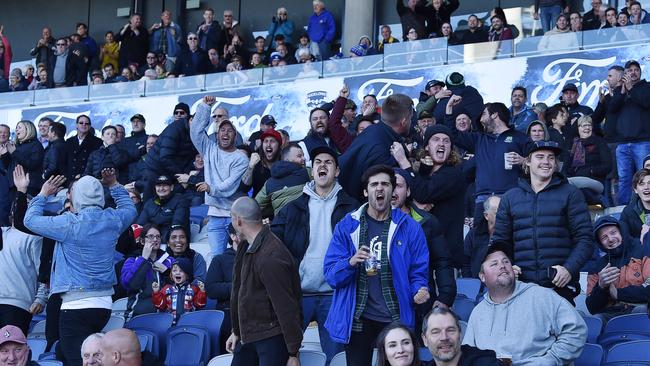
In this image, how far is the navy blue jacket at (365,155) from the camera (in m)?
8.62

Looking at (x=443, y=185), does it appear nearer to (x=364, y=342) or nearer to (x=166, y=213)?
(x=364, y=342)

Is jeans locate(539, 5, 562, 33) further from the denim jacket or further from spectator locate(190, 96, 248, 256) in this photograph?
the denim jacket

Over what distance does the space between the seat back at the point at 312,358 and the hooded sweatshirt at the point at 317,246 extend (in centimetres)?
47

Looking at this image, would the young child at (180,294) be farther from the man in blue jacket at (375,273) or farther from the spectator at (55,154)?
the spectator at (55,154)

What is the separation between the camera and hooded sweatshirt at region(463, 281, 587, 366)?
289 inches

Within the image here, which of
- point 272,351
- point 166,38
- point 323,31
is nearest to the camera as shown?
point 272,351

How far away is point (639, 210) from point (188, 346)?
11.5ft

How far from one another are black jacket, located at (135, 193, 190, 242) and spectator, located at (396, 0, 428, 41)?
24.1 feet

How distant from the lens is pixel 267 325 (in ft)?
25.1

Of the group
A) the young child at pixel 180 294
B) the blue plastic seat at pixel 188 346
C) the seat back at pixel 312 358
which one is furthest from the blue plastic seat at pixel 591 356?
the young child at pixel 180 294

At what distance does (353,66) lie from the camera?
18.5 m

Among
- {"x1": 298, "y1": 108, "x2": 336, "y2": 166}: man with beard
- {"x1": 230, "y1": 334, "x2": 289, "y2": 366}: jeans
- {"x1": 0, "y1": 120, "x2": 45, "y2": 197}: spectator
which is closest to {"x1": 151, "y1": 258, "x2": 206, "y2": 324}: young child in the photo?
{"x1": 298, "y1": 108, "x2": 336, "y2": 166}: man with beard

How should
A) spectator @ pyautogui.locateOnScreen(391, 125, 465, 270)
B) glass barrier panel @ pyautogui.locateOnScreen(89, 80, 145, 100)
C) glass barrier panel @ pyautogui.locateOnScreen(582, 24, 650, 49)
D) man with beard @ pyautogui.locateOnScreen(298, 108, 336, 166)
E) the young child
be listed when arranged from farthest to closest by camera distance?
1. glass barrier panel @ pyautogui.locateOnScreen(89, 80, 145, 100)
2. glass barrier panel @ pyautogui.locateOnScreen(582, 24, 650, 49)
3. man with beard @ pyautogui.locateOnScreen(298, 108, 336, 166)
4. the young child
5. spectator @ pyautogui.locateOnScreen(391, 125, 465, 270)

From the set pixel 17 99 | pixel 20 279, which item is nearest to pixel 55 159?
pixel 20 279
